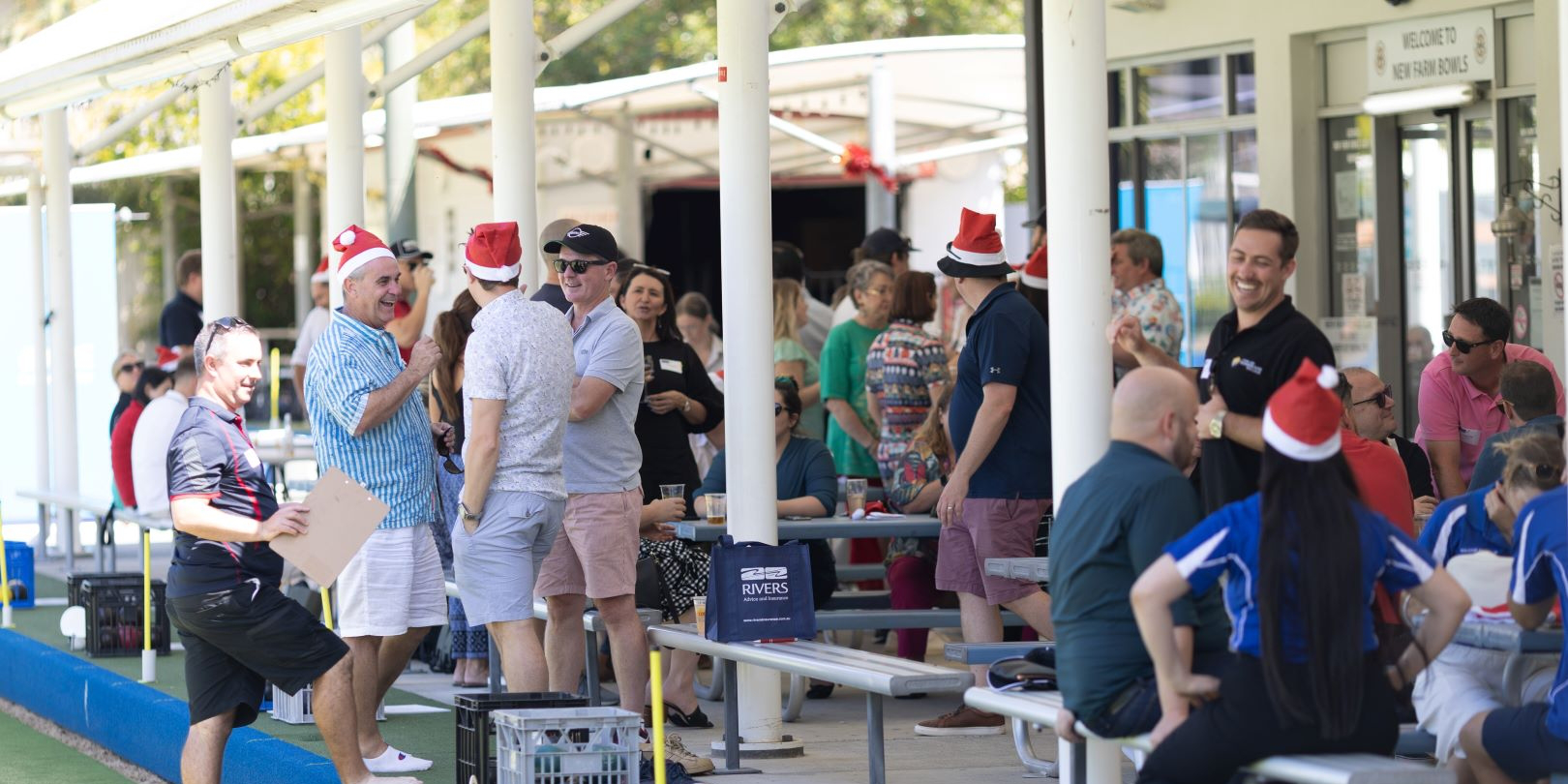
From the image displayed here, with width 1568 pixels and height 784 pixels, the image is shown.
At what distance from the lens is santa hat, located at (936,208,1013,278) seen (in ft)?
22.6

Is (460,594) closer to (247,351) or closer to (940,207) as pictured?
(247,351)

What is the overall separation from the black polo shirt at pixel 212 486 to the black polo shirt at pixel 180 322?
725cm

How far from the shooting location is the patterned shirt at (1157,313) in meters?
8.25

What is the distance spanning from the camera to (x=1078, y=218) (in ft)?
17.3

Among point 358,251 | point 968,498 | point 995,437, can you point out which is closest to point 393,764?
point 358,251

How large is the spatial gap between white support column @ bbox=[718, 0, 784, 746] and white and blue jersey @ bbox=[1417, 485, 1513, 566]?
7.24 feet

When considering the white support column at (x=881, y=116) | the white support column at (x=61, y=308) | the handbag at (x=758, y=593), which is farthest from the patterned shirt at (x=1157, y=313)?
the white support column at (x=881, y=116)

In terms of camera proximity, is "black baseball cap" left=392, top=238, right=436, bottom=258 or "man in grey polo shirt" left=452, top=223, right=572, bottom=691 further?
"black baseball cap" left=392, top=238, right=436, bottom=258

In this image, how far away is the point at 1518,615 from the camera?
4.85 m

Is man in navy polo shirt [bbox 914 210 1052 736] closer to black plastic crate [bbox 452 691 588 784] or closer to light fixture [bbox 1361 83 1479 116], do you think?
black plastic crate [bbox 452 691 588 784]

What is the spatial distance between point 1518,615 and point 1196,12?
7485mm

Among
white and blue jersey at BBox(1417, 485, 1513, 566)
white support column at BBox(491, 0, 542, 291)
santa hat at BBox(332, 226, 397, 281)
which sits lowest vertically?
white and blue jersey at BBox(1417, 485, 1513, 566)

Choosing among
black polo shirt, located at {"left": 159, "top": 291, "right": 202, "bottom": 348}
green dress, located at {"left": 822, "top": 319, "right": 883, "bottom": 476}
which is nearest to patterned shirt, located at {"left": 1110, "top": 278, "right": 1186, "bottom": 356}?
green dress, located at {"left": 822, "top": 319, "right": 883, "bottom": 476}

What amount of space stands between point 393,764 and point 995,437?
84.2 inches
